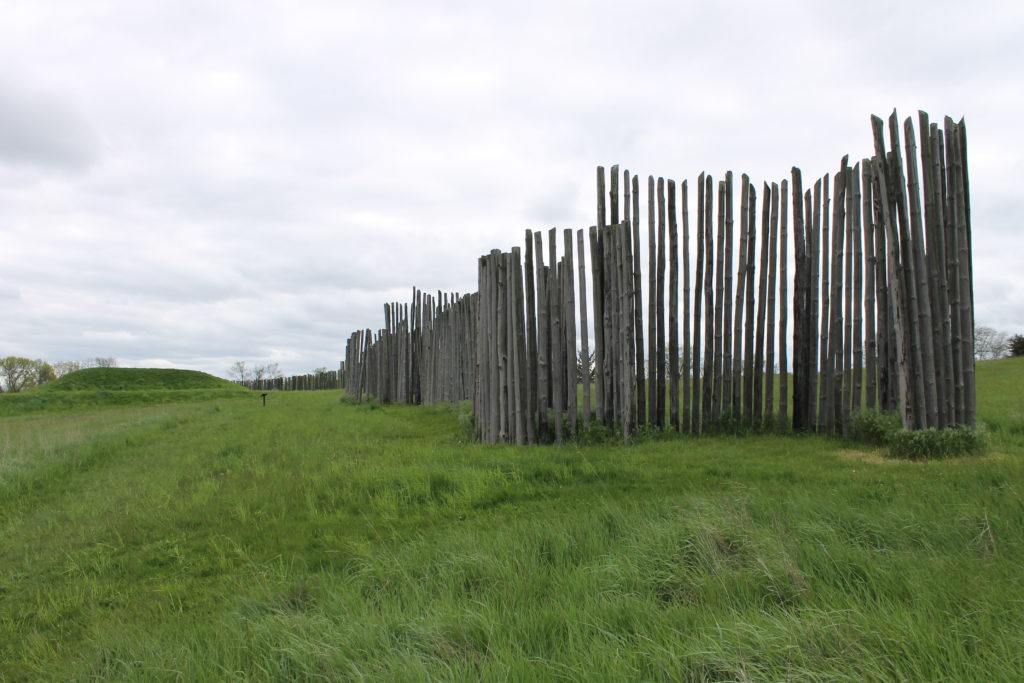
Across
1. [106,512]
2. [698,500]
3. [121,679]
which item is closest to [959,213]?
[698,500]

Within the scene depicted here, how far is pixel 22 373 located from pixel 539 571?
5475 cm

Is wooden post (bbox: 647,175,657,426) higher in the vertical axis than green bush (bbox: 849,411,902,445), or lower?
higher

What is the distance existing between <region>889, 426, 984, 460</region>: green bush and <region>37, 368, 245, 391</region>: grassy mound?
3198 cm

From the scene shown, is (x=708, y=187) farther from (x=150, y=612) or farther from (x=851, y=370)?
(x=150, y=612)

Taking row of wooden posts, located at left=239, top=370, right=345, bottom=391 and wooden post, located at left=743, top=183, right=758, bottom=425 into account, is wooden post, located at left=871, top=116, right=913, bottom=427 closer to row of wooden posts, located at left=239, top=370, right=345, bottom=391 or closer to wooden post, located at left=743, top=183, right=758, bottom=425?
wooden post, located at left=743, top=183, right=758, bottom=425

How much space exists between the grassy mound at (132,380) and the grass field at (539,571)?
28239 mm

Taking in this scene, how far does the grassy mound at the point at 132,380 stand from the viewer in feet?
95.3

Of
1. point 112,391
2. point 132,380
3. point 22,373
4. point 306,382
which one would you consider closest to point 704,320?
point 112,391

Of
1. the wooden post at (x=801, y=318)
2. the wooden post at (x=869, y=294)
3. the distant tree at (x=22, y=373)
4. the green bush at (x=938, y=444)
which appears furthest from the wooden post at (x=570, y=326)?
the distant tree at (x=22, y=373)

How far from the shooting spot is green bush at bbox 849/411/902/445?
5.99 m

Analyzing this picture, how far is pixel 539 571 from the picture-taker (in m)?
3.05

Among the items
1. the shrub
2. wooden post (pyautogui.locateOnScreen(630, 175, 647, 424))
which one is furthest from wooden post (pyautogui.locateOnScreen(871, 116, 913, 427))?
the shrub

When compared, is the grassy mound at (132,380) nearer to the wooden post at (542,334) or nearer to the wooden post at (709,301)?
the wooden post at (542,334)

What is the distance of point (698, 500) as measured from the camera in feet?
12.4
